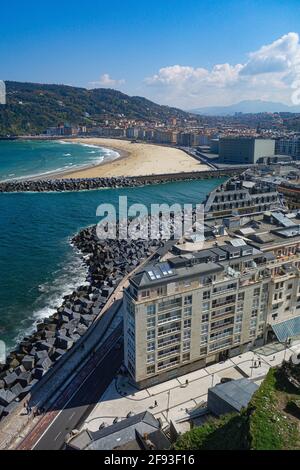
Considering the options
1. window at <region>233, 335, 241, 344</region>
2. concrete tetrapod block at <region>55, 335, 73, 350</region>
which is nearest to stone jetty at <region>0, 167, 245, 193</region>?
concrete tetrapod block at <region>55, 335, 73, 350</region>

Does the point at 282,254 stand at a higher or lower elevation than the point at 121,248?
higher

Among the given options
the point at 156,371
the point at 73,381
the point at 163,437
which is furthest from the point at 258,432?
the point at 73,381

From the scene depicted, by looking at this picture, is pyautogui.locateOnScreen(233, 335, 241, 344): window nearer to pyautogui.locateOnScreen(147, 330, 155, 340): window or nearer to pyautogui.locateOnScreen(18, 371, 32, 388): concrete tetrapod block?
pyautogui.locateOnScreen(147, 330, 155, 340): window

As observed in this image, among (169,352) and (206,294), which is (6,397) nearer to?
(169,352)

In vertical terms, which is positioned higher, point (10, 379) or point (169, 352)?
point (169, 352)

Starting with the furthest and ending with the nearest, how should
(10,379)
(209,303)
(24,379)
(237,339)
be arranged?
(237,339)
(10,379)
(24,379)
(209,303)

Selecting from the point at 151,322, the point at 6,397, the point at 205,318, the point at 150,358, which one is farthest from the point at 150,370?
the point at 6,397

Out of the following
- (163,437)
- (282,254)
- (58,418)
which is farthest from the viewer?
(282,254)

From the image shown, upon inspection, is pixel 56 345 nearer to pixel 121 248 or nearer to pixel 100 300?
pixel 100 300
